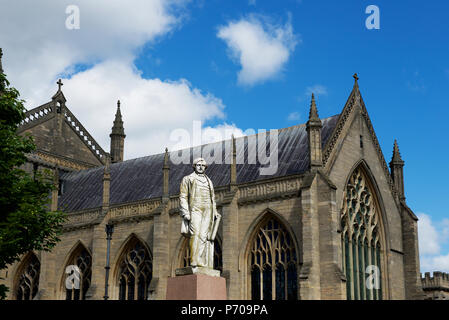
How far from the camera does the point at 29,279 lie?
4422cm

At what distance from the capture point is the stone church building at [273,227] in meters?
31.0

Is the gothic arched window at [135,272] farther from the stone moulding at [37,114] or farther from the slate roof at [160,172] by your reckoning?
the stone moulding at [37,114]

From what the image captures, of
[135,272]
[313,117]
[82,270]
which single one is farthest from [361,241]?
[82,270]

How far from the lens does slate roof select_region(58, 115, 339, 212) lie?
3481cm

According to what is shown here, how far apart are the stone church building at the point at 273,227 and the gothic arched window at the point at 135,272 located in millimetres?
71

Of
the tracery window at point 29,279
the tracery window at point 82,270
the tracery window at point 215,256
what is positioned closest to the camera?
the tracery window at point 215,256

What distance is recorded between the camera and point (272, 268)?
106 feet

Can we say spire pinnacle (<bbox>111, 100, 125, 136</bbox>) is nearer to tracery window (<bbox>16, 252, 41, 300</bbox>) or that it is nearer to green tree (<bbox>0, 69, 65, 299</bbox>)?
tracery window (<bbox>16, 252, 41, 300</bbox>)

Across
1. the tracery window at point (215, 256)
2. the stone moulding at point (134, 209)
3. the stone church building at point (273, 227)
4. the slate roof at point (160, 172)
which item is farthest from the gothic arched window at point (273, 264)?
the stone moulding at point (134, 209)

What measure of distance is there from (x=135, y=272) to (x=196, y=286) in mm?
24670

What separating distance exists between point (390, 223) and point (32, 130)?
2830cm

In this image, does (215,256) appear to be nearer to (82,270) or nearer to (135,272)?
(135,272)

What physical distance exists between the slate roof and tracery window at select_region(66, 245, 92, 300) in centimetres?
316
